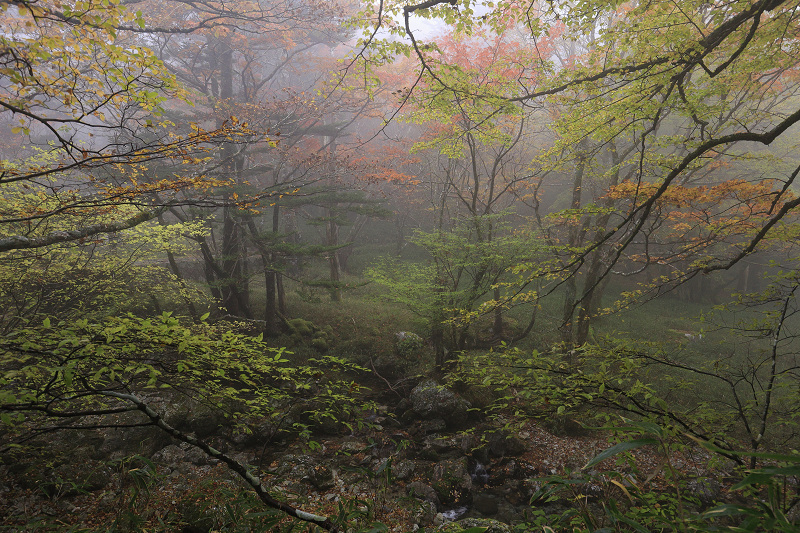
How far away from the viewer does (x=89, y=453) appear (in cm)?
557

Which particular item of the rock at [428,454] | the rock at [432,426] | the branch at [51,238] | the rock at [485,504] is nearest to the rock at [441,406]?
the rock at [432,426]

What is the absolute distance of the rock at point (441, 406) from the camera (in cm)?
811

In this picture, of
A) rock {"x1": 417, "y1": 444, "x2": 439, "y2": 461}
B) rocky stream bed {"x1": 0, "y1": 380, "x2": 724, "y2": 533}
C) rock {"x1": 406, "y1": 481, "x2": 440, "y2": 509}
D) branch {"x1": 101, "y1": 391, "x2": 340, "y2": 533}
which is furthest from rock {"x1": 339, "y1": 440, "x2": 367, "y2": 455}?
branch {"x1": 101, "y1": 391, "x2": 340, "y2": 533}

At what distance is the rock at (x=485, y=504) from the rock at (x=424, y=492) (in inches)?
28.5

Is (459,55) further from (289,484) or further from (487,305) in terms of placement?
(289,484)

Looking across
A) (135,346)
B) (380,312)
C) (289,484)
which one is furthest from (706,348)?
(135,346)

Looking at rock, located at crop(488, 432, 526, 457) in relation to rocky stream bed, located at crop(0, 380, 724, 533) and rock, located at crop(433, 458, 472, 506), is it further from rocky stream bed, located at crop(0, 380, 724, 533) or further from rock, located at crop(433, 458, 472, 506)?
rock, located at crop(433, 458, 472, 506)

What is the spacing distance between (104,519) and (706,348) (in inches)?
676

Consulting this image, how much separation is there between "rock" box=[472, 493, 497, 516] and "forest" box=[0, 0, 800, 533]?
5 cm

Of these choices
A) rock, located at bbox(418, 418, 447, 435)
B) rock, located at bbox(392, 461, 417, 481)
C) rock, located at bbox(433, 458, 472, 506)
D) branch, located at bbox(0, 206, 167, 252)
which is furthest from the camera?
rock, located at bbox(418, 418, 447, 435)

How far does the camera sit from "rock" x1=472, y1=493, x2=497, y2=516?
576 centimetres

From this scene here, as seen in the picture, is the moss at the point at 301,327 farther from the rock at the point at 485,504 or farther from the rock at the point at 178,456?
the rock at the point at 485,504

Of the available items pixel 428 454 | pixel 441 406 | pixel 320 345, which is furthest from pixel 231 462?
pixel 320 345

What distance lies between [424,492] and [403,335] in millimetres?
6239
